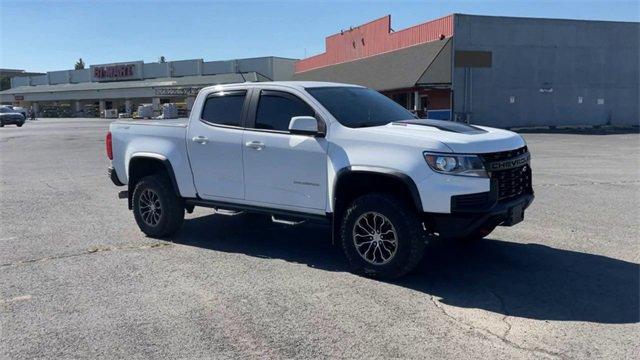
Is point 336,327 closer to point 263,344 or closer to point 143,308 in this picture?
point 263,344

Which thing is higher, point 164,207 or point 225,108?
point 225,108

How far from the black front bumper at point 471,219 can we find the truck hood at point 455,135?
1.70 feet

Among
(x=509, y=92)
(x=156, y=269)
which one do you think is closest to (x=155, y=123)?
(x=156, y=269)

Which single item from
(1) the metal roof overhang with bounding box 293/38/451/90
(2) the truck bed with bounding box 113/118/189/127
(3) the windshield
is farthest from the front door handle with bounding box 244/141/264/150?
(1) the metal roof overhang with bounding box 293/38/451/90

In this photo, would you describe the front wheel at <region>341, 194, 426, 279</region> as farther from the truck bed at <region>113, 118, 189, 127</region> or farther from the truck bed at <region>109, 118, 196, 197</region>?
the truck bed at <region>113, 118, 189, 127</region>

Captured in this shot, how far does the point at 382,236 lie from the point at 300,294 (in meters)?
0.97

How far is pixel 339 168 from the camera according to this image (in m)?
5.70

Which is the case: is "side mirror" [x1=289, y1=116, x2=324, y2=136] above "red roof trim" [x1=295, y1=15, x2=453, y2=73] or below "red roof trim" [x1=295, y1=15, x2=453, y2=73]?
below

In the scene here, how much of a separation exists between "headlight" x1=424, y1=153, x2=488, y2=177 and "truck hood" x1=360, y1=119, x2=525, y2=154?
6 centimetres

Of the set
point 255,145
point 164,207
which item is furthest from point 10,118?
point 255,145

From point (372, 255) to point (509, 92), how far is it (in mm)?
32837

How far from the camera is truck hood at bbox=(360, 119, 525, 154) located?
5.22 metres

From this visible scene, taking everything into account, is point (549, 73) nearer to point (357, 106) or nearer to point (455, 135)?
point (357, 106)

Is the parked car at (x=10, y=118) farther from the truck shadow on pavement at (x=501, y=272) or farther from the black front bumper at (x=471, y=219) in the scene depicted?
the black front bumper at (x=471, y=219)
